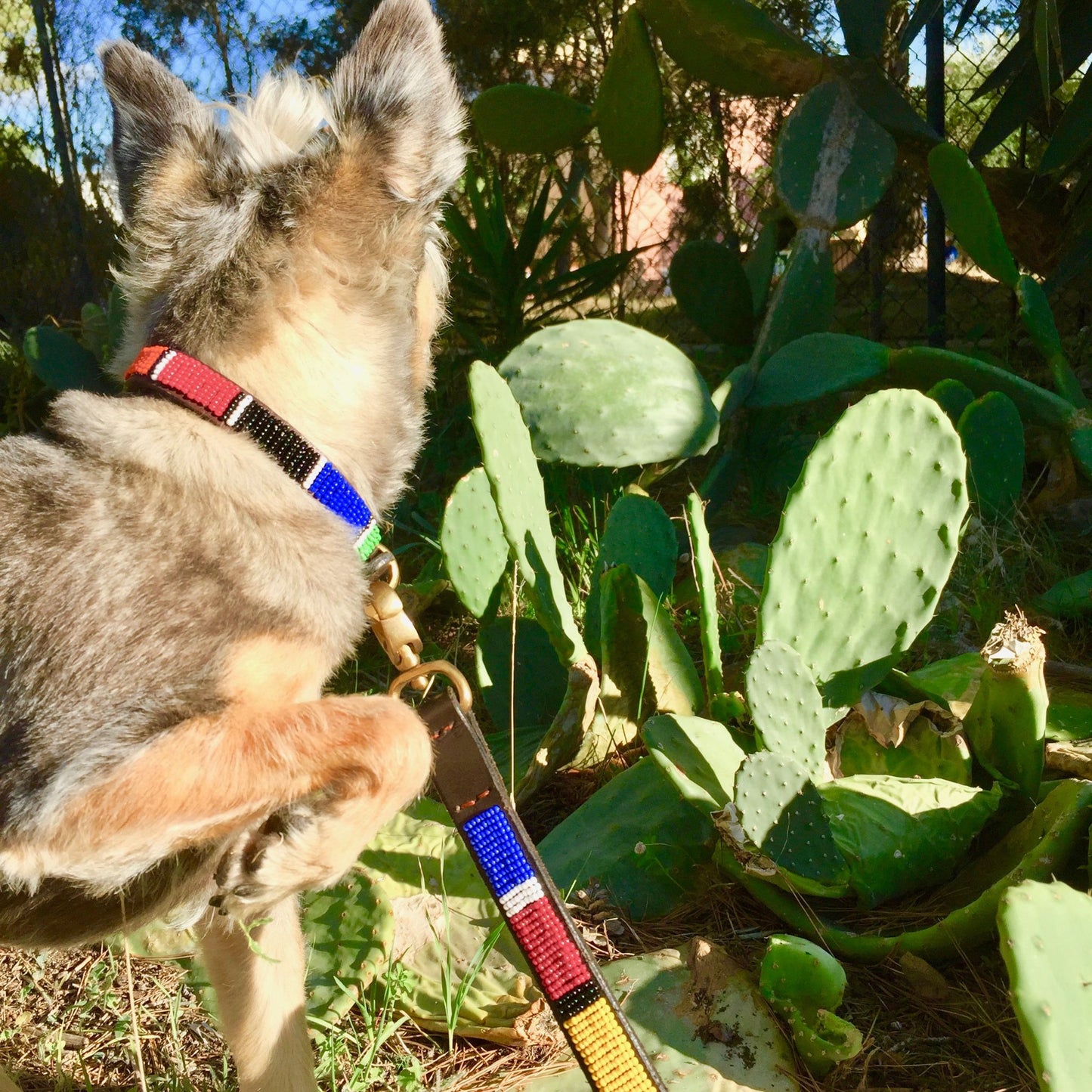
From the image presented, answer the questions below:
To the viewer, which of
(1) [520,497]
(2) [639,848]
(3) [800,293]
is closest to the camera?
(2) [639,848]

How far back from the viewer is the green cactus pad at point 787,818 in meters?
1.89

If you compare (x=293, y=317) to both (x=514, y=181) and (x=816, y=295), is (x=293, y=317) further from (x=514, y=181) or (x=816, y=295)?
(x=514, y=181)

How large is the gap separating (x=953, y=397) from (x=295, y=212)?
2.19 meters

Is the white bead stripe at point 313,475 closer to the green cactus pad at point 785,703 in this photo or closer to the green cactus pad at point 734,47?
the green cactus pad at point 785,703

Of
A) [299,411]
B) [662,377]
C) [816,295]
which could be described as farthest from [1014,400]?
[299,411]

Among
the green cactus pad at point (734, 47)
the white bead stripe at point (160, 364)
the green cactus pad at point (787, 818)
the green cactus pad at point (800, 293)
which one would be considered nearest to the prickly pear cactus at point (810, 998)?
the green cactus pad at point (787, 818)

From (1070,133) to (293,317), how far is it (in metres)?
3.23

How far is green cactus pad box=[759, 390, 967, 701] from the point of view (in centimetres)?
219

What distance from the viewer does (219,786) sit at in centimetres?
140

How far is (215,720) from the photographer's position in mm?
1438

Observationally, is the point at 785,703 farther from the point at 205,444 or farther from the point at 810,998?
the point at 205,444

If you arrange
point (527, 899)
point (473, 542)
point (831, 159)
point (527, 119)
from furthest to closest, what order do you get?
point (527, 119), point (831, 159), point (473, 542), point (527, 899)

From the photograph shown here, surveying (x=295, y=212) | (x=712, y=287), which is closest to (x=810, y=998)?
(x=295, y=212)

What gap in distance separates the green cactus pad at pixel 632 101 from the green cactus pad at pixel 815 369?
134 centimetres
